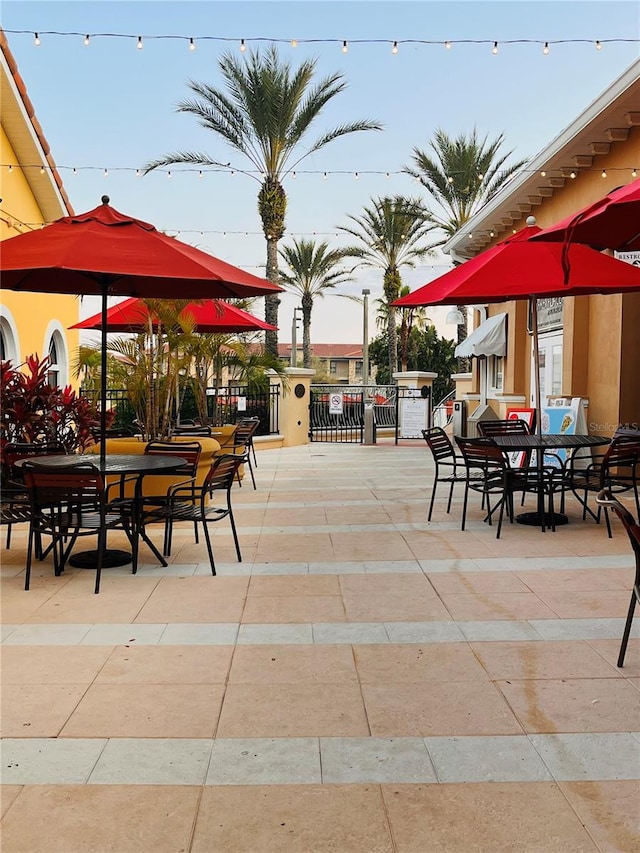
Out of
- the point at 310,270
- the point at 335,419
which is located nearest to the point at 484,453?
the point at 335,419

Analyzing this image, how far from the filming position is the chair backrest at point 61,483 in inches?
216

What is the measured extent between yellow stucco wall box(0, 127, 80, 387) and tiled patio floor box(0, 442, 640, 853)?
6.15 metres

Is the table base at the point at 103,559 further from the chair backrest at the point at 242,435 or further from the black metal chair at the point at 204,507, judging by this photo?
the chair backrest at the point at 242,435

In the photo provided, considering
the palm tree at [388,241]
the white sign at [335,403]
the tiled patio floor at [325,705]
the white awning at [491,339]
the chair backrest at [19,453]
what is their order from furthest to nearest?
the palm tree at [388,241]
the white sign at [335,403]
the white awning at [491,339]
the chair backrest at [19,453]
the tiled patio floor at [325,705]

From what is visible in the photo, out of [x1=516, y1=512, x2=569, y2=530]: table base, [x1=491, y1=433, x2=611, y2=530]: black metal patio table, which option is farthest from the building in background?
[x1=516, y1=512, x2=569, y2=530]: table base

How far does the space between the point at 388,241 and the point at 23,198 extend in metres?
19.8

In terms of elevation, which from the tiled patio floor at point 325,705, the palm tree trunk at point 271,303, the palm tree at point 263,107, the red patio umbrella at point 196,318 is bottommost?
the tiled patio floor at point 325,705

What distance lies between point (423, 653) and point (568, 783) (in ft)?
4.64

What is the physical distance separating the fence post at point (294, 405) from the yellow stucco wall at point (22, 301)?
5280 mm

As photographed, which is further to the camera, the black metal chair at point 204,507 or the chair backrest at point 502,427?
the chair backrest at point 502,427

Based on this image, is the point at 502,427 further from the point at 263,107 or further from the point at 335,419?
the point at 263,107

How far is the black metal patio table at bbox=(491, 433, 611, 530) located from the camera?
735 centimetres

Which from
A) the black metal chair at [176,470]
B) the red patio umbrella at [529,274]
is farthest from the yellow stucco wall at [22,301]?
the red patio umbrella at [529,274]

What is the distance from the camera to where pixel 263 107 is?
18922 mm
